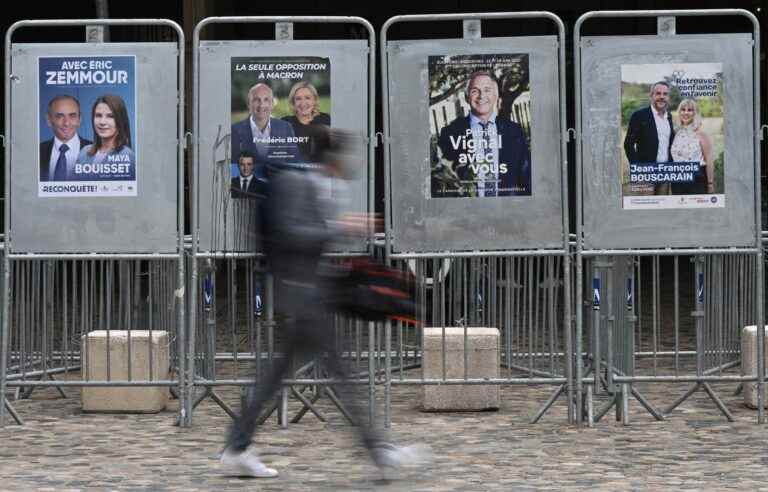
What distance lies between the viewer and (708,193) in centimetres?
1024

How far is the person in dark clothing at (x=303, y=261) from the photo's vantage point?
25.1 ft

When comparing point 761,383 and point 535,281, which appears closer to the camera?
point 761,383

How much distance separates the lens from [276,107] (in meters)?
10.2

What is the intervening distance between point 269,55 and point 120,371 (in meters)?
2.44

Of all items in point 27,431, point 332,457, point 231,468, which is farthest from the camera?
point 27,431

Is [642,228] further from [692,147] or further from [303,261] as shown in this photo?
[303,261]

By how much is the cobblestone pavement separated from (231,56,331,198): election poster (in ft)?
5.73

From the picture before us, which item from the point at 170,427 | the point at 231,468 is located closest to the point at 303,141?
the point at 170,427

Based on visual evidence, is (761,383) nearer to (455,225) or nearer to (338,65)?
(455,225)

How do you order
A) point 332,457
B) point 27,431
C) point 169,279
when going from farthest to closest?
point 169,279, point 27,431, point 332,457

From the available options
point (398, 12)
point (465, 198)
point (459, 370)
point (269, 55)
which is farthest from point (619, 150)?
point (398, 12)

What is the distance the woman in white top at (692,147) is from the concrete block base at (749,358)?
A: 1.42 meters

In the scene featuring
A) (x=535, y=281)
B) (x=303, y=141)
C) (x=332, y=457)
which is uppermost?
(x=303, y=141)

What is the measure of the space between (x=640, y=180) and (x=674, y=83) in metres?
0.65
